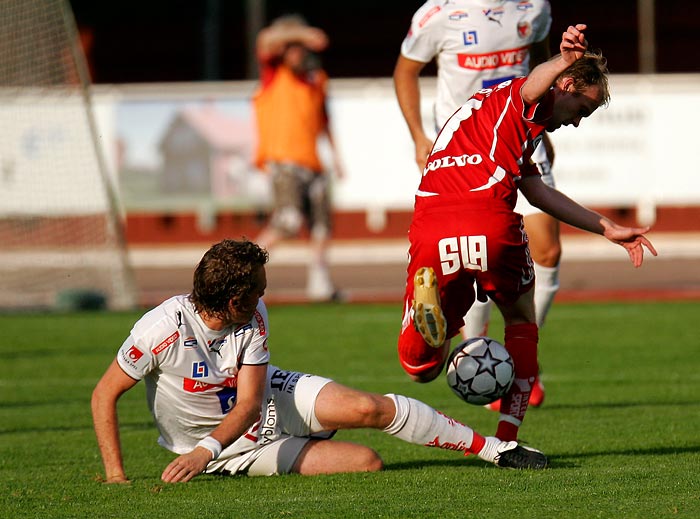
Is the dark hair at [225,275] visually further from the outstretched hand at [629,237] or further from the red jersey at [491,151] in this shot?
the outstretched hand at [629,237]

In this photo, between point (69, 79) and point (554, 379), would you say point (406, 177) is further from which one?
point (554, 379)

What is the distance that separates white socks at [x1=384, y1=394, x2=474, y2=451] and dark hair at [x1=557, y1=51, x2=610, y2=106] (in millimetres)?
1448

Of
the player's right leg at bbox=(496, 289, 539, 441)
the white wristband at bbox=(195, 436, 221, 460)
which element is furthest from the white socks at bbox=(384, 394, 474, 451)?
the white wristband at bbox=(195, 436, 221, 460)

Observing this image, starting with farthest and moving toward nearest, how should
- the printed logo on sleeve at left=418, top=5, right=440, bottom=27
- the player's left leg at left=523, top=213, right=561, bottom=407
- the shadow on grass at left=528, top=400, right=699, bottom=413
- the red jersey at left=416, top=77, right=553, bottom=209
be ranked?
1. the shadow on grass at left=528, top=400, right=699, bottom=413
2. the printed logo on sleeve at left=418, top=5, right=440, bottom=27
3. the player's left leg at left=523, top=213, right=561, bottom=407
4. the red jersey at left=416, top=77, right=553, bottom=209

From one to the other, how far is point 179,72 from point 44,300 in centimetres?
1371

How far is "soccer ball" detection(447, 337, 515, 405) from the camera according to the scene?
5.53 metres

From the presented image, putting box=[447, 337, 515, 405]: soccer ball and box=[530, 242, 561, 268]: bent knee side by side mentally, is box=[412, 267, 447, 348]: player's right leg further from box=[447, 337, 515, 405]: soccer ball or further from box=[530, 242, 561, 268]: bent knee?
box=[530, 242, 561, 268]: bent knee

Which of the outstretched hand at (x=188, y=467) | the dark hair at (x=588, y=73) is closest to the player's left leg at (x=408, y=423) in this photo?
the outstretched hand at (x=188, y=467)

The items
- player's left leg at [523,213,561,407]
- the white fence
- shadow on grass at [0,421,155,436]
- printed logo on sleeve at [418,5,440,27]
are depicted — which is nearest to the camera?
shadow on grass at [0,421,155,436]

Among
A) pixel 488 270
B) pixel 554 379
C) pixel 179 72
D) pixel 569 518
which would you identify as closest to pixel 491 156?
pixel 488 270

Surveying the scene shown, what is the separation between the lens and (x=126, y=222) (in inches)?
708

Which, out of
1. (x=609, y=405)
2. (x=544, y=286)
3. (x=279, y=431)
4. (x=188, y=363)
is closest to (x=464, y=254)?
(x=279, y=431)

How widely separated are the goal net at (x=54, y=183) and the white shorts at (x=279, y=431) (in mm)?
8529

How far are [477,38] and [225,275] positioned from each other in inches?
107
